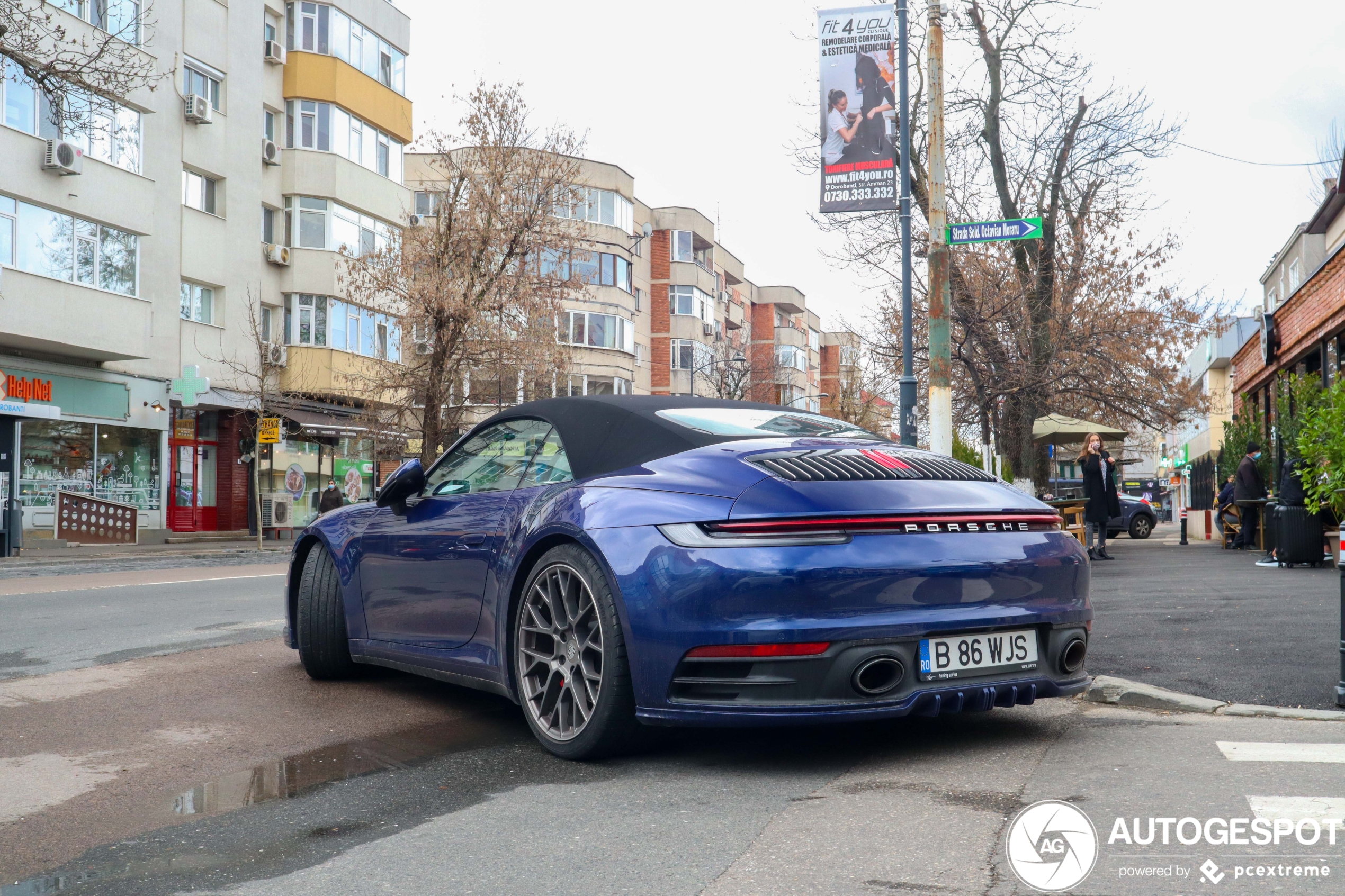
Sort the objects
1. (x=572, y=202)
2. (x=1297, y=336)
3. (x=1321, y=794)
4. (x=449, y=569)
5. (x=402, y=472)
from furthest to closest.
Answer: (x=572, y=202), (x=1297, y=336), (x=402, y=472), (x=449, y=569), (x=1321, y=794)

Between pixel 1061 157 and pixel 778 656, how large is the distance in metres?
22.4

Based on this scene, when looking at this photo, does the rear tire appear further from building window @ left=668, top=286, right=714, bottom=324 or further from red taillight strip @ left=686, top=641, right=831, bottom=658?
building window @ left=668, top=286, right=714, bottom=324

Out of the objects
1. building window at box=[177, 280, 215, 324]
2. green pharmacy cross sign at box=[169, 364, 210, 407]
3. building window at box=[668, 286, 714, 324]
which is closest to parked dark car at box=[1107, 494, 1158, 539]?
green pharmacy cross sign at box=[169, 364, 210, 407]

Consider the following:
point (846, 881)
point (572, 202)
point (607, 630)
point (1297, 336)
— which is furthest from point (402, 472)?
point (572, 202)

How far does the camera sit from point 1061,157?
24.1 meters

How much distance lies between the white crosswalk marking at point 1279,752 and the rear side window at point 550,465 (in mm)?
2514

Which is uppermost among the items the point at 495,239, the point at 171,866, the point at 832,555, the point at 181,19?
the point at 181,19

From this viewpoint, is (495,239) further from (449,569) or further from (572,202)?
(449,569)

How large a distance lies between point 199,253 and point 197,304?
4.23 ft

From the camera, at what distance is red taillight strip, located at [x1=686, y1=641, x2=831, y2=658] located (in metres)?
3.87

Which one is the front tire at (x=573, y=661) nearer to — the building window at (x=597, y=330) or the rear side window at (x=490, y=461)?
the rear side window at (x=490, y=461)

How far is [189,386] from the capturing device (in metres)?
30.1

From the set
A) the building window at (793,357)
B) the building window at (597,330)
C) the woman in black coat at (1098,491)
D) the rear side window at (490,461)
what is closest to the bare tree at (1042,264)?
the woman in black coat at (1098,491)

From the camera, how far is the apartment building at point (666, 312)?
188 ft
